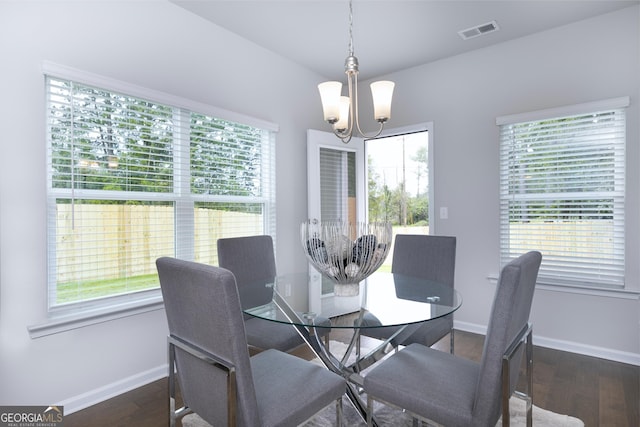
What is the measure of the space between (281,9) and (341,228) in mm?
1925

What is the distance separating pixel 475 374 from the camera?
1.55m

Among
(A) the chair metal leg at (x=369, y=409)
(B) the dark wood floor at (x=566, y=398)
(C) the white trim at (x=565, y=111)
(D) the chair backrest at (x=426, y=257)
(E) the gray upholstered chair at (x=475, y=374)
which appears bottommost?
(B) the dark wood floor at (x=566, y=398)

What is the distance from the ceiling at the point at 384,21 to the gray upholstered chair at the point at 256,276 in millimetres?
1767

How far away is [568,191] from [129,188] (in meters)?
3.47

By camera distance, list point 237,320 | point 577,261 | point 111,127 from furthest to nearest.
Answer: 1. point 577,261
2. point 111,127
3. point 237,320

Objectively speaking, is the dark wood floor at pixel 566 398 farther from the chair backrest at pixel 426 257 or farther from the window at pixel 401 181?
the window at pixel 401 181

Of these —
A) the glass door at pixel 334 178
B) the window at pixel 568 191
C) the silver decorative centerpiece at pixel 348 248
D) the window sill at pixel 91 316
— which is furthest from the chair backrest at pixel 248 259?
the window at pixel 568 191

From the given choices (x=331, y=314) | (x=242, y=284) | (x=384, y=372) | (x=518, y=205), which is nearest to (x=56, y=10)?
(x=242, y=284)

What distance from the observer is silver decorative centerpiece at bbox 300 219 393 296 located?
5.72ft

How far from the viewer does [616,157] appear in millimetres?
2811

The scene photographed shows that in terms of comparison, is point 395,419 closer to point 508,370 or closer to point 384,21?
point 508,370

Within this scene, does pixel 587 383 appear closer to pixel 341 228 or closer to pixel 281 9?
pixel 341 228

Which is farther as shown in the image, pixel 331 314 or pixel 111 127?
pixel 111 127

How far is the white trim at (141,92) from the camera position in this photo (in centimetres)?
206
